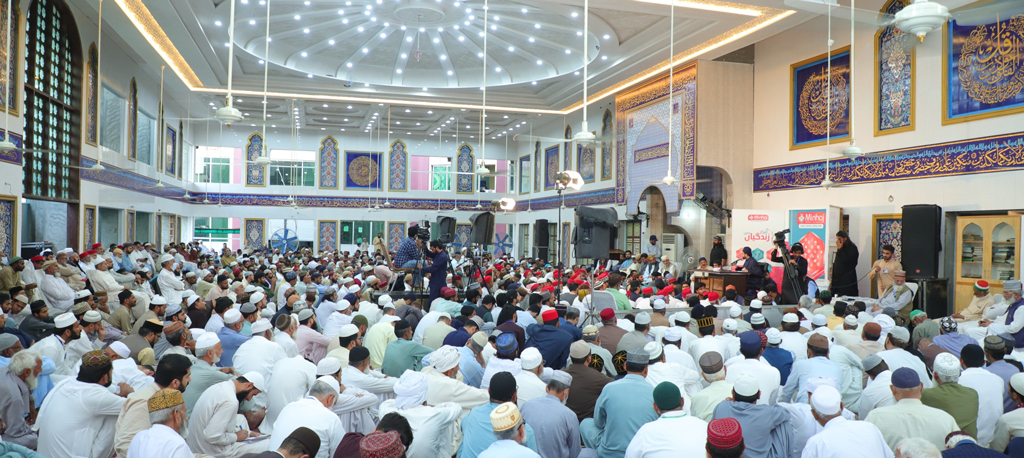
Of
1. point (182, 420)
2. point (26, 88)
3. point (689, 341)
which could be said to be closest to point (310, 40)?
point (26, 88)

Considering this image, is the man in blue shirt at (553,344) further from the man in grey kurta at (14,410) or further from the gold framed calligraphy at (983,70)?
the gold framed calligraphy at (983,70)

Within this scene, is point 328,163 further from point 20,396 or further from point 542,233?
point 20,396

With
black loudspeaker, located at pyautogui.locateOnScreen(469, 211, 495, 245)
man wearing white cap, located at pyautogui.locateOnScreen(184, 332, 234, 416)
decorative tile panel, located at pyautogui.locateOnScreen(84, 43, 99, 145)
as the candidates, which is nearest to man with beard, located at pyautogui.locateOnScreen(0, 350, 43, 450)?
man wearing white cap, located at pyautogui.locateOnScreen(184, 332, 234, 416)

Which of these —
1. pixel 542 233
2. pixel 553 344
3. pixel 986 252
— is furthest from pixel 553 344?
pixel 542 233

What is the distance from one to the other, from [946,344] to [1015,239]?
3084mm

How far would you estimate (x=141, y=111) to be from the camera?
1169 cm

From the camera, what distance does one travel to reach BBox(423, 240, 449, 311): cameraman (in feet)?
21.4

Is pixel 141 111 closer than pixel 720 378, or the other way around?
pixel 720 378

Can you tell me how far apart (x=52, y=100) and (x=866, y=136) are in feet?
35.5

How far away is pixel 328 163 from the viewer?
18.1 meters

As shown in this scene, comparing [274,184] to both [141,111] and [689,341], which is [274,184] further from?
[689,341]

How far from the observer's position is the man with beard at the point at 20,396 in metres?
3.18

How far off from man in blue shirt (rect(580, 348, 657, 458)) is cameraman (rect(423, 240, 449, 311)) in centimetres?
385

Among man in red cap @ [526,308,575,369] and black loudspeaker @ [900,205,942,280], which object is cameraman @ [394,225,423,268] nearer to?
man in red cap @ [526,308,575,369]
